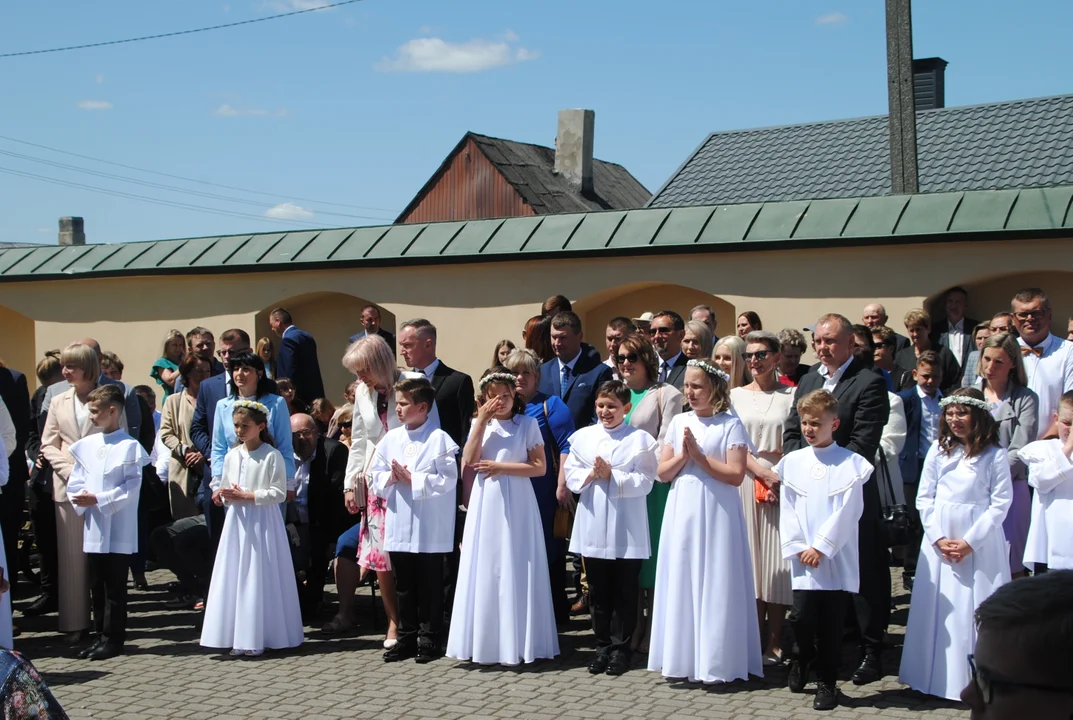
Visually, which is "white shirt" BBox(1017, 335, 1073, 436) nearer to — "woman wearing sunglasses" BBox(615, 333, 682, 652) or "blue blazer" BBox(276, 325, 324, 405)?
"woman wearing sunglasses" BBox(615, 333, 682, 652)

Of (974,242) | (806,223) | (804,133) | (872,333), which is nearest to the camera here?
(872,333)

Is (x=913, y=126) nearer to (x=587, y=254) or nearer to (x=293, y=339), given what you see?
(x=587, y=254)

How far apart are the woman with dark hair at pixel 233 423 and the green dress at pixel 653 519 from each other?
7.06 feet

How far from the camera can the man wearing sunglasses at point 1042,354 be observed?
719 cm

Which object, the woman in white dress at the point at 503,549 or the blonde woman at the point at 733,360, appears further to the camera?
the blonde woman at the point at 733,360

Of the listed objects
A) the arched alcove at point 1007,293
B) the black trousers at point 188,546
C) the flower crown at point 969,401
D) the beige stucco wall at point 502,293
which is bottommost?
the black trousers at point 188,546

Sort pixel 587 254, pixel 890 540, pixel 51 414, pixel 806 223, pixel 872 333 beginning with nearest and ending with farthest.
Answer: pixel 890 540, pixel 51 414, pixel 872 333, pixel 806 223, pixel 587 254

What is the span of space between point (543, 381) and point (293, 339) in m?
3.61

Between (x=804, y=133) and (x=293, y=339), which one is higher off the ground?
(x=804, y=133)

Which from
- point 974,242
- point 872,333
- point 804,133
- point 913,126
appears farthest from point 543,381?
point 804,133

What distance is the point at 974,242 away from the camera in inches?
390

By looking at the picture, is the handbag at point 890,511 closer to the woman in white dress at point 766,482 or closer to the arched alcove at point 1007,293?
the woman in white dress at point 766,482

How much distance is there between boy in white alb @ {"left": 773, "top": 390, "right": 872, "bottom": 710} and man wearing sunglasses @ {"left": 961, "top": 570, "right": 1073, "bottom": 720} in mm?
4309

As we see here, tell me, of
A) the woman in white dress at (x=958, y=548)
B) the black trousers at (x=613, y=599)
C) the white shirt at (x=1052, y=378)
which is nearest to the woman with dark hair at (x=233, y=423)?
the black trousers at (x=613, y=599)
